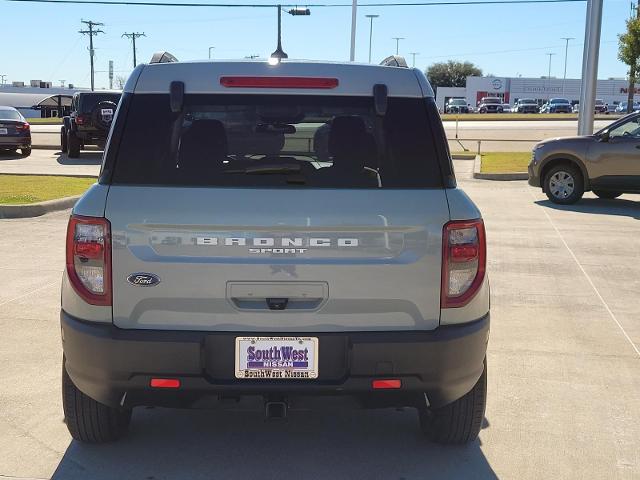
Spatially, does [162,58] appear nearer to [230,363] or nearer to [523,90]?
[230,363]

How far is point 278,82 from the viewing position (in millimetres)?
3688

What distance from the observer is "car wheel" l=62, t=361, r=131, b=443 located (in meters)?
3.99

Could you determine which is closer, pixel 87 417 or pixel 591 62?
pixel 87 417

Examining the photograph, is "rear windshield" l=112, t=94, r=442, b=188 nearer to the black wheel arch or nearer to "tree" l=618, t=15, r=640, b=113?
the black wheel arch

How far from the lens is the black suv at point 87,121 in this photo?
23.3 metres

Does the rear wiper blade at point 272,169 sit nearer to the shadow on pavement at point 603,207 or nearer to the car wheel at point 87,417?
the car wheel at point 87,417

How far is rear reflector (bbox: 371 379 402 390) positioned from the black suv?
20.9m

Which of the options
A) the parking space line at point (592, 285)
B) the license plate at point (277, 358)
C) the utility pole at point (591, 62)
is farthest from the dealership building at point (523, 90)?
the license plate at point (277, 358)

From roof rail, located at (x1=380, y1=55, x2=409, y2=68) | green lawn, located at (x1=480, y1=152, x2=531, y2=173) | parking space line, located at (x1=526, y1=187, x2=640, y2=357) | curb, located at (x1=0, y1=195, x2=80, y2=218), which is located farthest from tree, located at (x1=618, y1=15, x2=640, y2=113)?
roof rail, located at (x1=380, y1=55, x2=409, y2=68)

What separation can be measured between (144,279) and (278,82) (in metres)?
1.03

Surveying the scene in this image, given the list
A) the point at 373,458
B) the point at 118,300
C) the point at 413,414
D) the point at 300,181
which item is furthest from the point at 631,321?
the point at 118,300

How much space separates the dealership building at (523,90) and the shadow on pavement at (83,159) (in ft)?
290

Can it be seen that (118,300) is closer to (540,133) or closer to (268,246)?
(268,246)

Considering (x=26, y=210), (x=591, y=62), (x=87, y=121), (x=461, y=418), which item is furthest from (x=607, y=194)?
(x=87, y=121)
